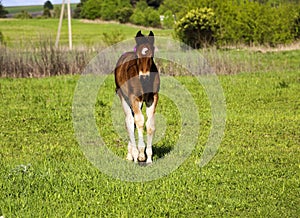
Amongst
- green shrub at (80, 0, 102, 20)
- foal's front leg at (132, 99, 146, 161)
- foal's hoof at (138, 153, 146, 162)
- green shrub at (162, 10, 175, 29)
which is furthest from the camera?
green shrub at (80, 0, 102, 20)

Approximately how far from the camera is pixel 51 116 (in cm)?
1287

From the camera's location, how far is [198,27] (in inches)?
1538

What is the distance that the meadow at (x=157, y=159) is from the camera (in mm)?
6527

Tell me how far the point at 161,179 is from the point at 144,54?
168cm

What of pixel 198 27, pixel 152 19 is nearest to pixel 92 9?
pixel 152 19

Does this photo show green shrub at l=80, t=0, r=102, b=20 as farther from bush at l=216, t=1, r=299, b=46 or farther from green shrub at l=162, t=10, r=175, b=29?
bush at l=216, t=1, r=299, b=46

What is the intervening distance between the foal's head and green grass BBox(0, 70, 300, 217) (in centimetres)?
147

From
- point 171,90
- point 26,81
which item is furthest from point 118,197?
point 26,81

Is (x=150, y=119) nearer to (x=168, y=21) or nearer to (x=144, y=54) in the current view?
(x=144, y=54)

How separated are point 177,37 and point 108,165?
33.5 m

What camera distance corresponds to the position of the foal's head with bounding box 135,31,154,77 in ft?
23.9

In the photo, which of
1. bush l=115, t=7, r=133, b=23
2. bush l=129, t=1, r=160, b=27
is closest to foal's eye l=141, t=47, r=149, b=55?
bush l=129, t=1, r=160, b=27

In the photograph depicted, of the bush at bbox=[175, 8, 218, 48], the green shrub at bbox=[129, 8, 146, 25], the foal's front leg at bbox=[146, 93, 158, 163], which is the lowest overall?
the green shrub at bbox=[129, 8, 146, 25]

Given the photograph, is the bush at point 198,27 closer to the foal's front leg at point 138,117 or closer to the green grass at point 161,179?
the green grass at point 161,179
